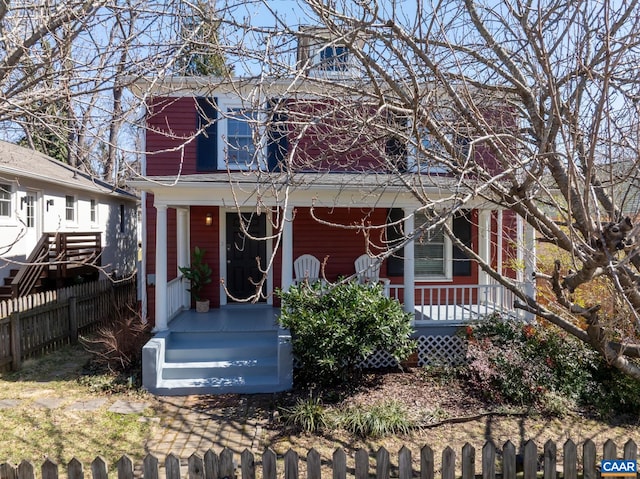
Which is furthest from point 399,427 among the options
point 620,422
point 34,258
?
point 34,258

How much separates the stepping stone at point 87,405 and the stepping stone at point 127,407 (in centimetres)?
20

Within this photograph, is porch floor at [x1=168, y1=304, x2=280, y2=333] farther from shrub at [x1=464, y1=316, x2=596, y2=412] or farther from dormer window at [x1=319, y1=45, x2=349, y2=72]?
dormer window at [x1=319, y1=45, x2=349, y2=72]

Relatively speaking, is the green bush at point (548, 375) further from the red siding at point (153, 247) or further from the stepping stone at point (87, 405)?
the red siding at point (153, 247)

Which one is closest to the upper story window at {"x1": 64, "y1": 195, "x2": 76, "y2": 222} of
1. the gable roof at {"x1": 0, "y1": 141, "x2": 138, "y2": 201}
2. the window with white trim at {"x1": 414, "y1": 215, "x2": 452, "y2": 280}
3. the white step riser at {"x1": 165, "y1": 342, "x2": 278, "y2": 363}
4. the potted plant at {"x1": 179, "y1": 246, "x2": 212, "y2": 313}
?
the gable roof at {"x1": 0, "y1": 141, "x2": 138, "y2": 201}

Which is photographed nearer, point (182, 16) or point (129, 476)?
point (129, 476)

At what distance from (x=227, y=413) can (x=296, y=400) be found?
40.1 inches

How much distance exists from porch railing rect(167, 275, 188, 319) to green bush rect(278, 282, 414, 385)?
9.55 feet

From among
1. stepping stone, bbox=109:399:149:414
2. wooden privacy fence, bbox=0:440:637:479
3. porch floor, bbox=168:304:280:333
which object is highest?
wooden privacy fence, bbox=0:440:637:479

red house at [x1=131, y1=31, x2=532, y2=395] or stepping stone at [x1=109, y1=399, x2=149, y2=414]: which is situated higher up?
red house at [x1=131, y1=31, x2=532, y2=395]

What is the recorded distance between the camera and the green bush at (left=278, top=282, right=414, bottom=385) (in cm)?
634

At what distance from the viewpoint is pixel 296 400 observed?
6480 millimetres

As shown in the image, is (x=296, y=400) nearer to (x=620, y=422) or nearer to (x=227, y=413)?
(x=227, y=413)

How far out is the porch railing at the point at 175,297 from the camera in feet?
28.3

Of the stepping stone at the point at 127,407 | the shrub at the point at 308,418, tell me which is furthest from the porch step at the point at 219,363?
the shrub at the point at 308,418
